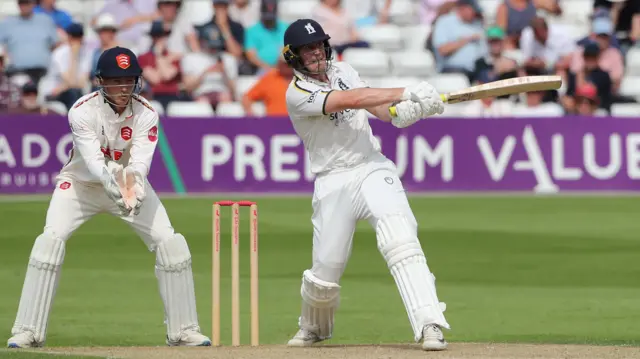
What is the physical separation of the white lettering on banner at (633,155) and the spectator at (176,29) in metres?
5.52

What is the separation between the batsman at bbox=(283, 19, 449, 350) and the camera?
22.6 feet

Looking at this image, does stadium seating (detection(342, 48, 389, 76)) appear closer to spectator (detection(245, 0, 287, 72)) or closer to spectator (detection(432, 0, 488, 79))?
spectator (detection(432, 0, 488, 79))

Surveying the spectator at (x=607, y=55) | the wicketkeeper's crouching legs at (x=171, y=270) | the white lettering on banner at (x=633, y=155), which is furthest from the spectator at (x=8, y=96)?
the wicketkeeper's crouching legs at (x=171, y=270)

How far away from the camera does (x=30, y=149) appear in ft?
51.2

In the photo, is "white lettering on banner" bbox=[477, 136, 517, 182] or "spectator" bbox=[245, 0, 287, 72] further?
"spectator" bbox=[245, 0, 287, 72]

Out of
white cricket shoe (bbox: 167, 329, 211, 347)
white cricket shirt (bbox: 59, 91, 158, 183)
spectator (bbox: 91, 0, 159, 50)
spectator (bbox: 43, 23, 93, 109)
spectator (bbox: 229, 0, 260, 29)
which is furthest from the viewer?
spectator (bbox: 229, 0, 260, 29)

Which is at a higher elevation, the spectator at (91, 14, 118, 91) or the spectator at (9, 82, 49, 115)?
the spectator at (91, 14, 118, 91)

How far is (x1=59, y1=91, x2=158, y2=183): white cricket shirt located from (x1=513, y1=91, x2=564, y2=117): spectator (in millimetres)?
9675

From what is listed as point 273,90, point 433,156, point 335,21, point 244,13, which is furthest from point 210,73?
point 433,156

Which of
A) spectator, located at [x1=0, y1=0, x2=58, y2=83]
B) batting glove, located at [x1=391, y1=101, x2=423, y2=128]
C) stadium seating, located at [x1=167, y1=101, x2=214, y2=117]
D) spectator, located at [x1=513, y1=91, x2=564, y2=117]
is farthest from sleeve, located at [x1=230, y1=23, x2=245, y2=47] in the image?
batting glove, located at [x1=391, y1=101, x2=423, y2=128]

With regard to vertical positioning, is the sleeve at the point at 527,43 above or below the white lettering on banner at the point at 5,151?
above

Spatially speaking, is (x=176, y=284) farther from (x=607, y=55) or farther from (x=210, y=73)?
(x=607, y=55)

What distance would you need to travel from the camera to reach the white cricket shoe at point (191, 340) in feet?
24.9

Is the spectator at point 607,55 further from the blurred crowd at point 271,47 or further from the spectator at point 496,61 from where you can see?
the spectator at point 496,61
